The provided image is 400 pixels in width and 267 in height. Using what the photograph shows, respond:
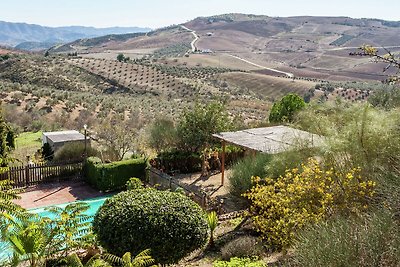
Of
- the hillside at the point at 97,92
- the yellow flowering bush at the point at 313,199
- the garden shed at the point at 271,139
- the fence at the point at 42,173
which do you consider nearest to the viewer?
the yellow flowering bush at the point at 313,199

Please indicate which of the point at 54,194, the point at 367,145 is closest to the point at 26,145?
the point at 54,194

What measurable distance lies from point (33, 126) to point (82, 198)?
1478 centimetres

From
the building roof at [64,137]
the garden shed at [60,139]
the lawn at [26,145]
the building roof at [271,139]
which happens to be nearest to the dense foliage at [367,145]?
the building roof at [271,139]

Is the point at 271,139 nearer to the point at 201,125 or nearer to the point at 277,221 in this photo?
the point at 201,125

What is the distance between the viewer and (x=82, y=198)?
55.1ft

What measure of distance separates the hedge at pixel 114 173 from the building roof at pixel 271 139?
3.86 m

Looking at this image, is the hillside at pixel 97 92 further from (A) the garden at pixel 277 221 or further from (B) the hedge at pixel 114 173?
(A) the garden at pixel 277 221

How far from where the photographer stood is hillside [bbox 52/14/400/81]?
88812 millimetres

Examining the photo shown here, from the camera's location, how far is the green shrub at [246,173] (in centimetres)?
1311

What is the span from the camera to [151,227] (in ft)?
28.2

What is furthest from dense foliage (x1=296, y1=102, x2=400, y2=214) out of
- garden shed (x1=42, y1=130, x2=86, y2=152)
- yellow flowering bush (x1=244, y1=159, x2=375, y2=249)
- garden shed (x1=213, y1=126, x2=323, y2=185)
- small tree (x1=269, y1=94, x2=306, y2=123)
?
garden shed (x1=42, y1=130, x2=86, y2=152)

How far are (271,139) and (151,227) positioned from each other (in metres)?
8.36

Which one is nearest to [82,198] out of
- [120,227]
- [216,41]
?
[120,227]

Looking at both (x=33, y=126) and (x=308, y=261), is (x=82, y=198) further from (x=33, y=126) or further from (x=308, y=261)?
(x=33, y=126)
